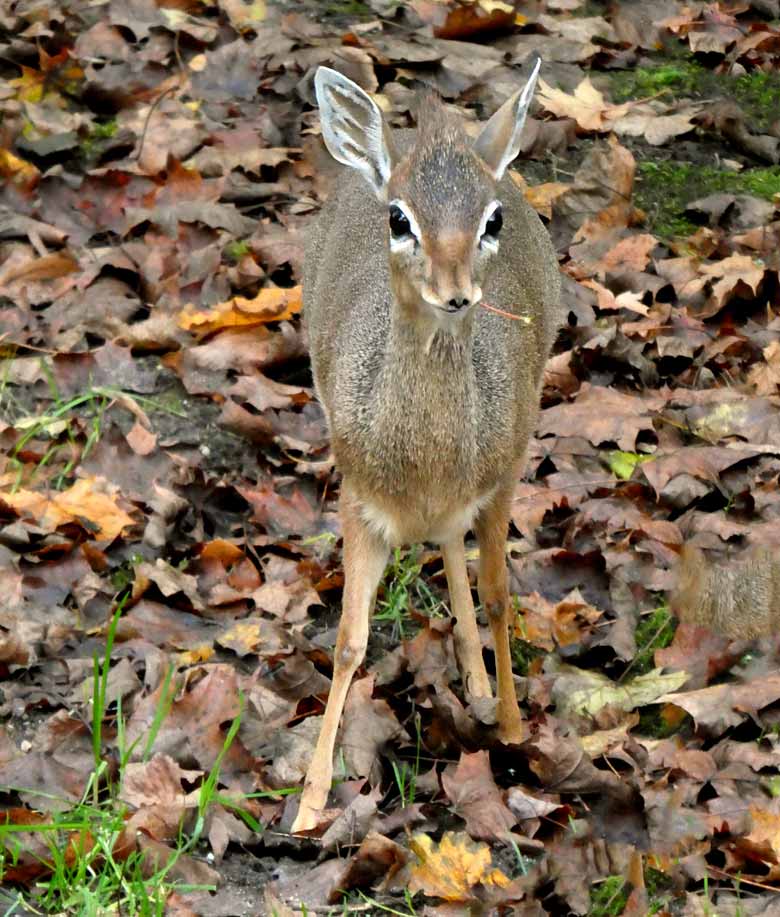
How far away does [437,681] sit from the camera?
4.51 m


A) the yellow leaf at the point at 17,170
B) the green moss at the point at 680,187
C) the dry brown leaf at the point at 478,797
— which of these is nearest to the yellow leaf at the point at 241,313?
the yellow leaf at the point at 17,170

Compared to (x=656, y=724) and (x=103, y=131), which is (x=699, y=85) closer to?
(x=103, y=131)

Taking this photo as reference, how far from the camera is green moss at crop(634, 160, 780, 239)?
6668 millimetres

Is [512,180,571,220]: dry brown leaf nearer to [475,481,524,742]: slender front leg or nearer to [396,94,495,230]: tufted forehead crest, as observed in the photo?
[475,481,524,742]: slender front leg

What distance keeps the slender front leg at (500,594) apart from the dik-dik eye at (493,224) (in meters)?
0.79

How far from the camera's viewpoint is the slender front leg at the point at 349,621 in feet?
13.3

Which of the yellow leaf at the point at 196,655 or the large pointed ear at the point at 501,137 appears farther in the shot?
the yellow leaf at the point at 196,655

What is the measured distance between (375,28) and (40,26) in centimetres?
156

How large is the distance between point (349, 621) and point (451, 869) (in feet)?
2.36

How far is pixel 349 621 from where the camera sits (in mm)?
4152

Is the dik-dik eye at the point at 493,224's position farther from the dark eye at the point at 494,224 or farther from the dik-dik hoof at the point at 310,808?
the dik-dik hoof at the point at 310,808

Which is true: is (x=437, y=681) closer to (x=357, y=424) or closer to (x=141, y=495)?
(x=357, y=424)

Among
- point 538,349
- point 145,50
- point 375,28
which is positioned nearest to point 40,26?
point 145,50

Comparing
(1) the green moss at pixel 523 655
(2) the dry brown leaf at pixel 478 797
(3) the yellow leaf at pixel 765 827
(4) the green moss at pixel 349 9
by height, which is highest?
(3) the yellow leaf at pixel 765 827
